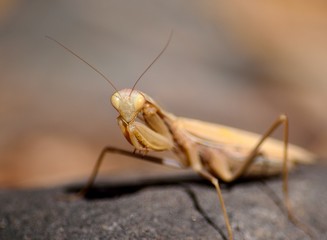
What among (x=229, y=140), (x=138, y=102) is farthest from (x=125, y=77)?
(x=138, y=102)

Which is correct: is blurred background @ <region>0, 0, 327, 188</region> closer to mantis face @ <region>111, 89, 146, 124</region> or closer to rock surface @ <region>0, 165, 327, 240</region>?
rock surface @ <region>0, 165, 327, 240</region>

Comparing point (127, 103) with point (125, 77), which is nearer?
point (127, 103)

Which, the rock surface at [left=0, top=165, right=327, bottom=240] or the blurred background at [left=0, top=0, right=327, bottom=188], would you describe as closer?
the rock surface at [left=0, top=165, right=327, bottom=240]

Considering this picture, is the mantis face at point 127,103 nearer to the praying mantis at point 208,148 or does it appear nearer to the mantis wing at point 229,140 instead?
the praying mantis at point 208,148

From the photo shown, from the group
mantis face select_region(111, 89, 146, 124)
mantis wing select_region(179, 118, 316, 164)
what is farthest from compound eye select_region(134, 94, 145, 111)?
mantis wing select_region(179, 118, 316, 164)

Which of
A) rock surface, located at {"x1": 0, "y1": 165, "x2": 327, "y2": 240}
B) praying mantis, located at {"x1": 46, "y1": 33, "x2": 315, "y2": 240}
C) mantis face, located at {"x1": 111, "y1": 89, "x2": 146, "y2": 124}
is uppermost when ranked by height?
mantis face, located at {"x1": 111, "y1": 89, "x2": 146, "y2": 124}

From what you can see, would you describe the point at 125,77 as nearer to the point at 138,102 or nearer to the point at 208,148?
the point at 208,148
